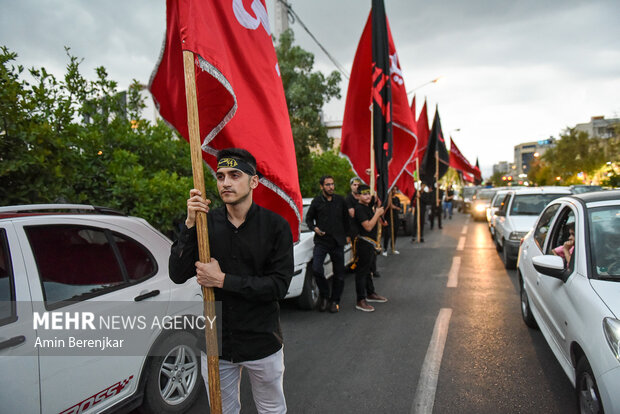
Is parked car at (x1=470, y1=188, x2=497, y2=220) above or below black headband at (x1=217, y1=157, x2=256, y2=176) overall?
below

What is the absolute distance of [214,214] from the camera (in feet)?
7.47

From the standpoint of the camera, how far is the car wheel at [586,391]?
2.52 metres

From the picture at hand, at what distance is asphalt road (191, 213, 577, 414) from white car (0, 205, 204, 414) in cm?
70

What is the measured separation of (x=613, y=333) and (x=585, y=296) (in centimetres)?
45

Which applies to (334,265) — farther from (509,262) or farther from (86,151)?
(509,262)

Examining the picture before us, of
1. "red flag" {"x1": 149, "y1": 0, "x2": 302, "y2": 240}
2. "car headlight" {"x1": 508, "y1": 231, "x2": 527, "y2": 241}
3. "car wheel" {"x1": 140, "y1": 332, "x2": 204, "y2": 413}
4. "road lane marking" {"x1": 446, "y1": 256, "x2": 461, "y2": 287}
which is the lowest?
"road lane marking" {"x1": 446, "y1": 256, "x2": 461, "y2": 287}

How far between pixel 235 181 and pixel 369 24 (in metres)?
5.68

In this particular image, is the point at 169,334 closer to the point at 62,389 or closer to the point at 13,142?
the point at 62,389

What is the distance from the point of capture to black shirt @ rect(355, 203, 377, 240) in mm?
5793

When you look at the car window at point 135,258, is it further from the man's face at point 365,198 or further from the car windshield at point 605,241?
the man's face at point 365,198

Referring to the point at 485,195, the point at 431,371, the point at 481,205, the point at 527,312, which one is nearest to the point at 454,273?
the point at 527,312

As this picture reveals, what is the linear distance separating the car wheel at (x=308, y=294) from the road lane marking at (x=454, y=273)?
2.82 m

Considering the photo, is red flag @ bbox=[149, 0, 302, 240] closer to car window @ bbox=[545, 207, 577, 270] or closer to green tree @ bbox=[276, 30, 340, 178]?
car window @ bbox=[545, 207, 577, 270]

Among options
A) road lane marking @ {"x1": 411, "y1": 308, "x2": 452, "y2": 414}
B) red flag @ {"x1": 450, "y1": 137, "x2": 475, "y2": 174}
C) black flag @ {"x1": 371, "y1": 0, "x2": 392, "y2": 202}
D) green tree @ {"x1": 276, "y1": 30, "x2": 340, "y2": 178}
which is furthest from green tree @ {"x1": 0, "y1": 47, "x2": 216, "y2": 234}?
red flag @ {"x1": 450, "y1": 137, "x2": 475, "y2": 174}
